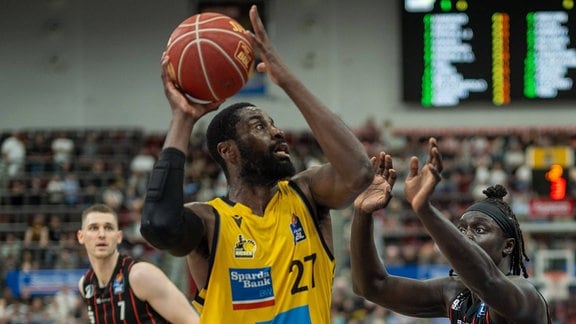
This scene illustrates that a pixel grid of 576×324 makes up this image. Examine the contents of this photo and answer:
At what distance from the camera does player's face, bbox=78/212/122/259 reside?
6.75m

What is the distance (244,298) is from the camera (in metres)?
4.30

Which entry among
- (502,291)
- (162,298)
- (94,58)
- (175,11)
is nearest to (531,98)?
(175,11)

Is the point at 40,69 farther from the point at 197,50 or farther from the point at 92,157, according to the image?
the point at 197,50

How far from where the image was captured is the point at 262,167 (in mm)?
4477

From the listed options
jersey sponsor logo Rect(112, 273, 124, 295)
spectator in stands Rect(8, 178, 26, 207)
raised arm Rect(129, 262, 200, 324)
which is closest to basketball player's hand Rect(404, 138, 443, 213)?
raised arm Rect(129, 262, 200, 324)

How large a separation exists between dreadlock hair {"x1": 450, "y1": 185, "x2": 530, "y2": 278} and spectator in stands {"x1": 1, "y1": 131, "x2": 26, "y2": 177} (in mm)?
17481

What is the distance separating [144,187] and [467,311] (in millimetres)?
15852

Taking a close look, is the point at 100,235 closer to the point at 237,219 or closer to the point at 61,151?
the point at 237,219

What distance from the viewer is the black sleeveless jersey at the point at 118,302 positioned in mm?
6457

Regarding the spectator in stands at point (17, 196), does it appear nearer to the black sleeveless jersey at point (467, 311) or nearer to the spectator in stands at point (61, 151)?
the spectator in stands at point (61, 151)

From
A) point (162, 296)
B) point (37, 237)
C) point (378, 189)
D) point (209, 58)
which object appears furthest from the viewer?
point (37, 237)

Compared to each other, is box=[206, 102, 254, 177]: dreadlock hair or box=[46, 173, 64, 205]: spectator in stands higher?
box=[206, 102, 254, 177]: dreadlock hair

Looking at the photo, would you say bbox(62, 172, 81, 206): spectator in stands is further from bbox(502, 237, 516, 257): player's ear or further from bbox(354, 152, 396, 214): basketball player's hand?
bbox(502, 237, 516, 257): player's ear

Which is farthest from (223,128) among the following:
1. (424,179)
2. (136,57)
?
(136,57)
